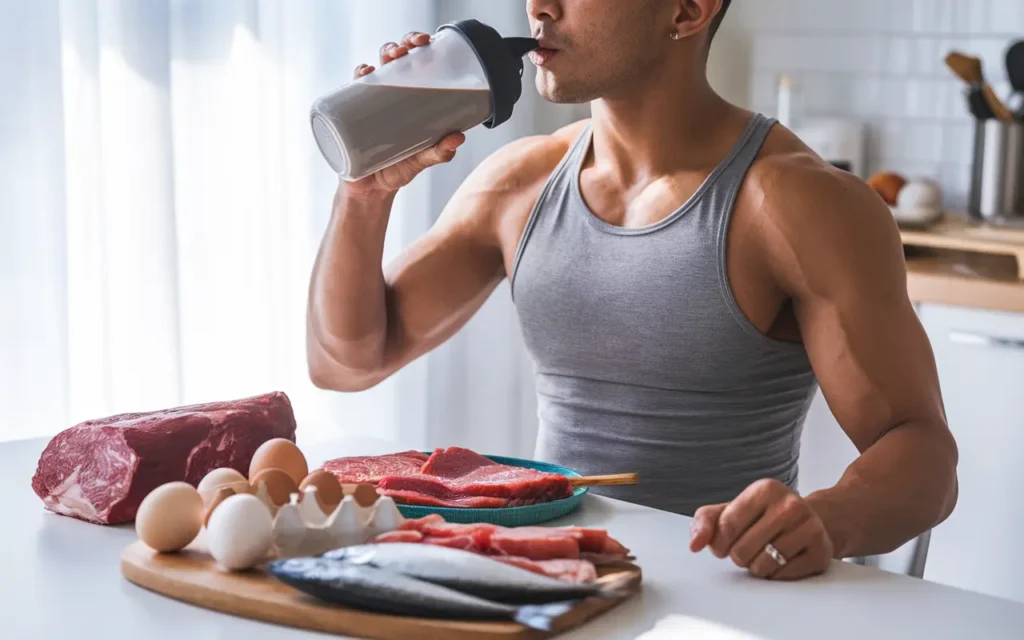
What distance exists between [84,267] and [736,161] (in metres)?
1.02

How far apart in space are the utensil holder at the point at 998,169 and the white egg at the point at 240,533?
81.3 inches

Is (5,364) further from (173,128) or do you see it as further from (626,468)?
(626,468)

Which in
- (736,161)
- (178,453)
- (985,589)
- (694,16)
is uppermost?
(694,16)

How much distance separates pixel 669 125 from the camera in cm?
160

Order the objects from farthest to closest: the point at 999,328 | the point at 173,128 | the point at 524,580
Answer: the point at 999,328 < the point at 173,128 < the point at 524,580

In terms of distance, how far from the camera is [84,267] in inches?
76.5

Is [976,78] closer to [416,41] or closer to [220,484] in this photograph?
[416,41]

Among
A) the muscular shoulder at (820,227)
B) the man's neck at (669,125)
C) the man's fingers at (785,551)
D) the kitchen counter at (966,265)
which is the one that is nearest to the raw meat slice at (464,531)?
the man's fingers at (785,551)

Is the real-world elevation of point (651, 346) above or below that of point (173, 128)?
below

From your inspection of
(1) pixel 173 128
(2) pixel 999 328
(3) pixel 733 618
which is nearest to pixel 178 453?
(3) pixel 733 618

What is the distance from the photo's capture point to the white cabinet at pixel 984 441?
2.29 meters

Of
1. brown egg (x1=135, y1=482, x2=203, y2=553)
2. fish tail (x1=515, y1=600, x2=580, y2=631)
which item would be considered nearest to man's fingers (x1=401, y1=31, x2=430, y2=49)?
brown egg (x1=135, y1=482, x2=203, y2=553)

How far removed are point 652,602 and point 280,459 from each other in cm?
37

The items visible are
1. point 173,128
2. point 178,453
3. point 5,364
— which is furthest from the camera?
point 173,128
